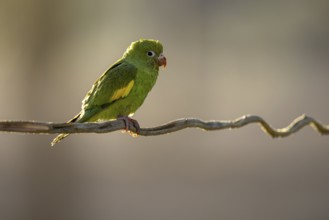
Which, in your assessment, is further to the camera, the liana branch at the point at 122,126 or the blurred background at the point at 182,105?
the blurred background at the point at 182,105

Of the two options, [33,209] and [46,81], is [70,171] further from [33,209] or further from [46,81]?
[46,81]

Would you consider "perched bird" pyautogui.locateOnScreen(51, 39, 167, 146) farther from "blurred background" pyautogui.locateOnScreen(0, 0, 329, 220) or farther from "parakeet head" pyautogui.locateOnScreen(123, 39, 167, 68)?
"blurred background" pyautogui.locateOnScreen(0, 0, 329, 220)

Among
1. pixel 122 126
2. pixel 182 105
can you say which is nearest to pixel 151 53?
pixel 122 126

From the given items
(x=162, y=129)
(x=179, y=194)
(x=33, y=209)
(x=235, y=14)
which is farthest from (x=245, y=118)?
(x=235, y=14)

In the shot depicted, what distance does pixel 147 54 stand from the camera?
3164 mm

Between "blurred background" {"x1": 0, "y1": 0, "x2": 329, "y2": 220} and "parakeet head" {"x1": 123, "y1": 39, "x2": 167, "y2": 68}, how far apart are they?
5.86m

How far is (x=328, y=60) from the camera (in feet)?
51.7

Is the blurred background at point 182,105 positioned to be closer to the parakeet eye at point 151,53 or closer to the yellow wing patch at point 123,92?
the parakeet eye at point 151,53

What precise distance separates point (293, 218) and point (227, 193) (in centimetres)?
177

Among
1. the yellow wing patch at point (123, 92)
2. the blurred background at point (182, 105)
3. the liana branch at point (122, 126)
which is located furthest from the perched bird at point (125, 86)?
the blurred background at point (182, 105)

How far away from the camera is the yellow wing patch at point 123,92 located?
2945 mm

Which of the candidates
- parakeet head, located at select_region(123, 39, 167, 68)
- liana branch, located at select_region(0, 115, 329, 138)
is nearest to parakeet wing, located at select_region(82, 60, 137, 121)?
parakeet head, located at select_region(123, 39, 167, 68)

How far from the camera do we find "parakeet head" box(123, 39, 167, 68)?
3.14 metres

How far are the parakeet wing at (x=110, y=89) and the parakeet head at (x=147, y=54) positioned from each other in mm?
113
